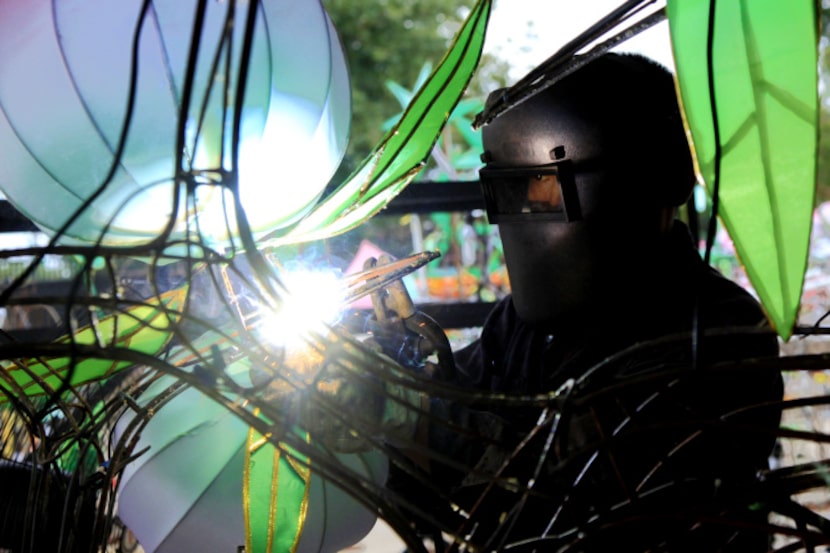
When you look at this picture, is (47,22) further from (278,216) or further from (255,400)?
(255,400)

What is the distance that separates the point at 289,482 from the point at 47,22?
0.71 metres

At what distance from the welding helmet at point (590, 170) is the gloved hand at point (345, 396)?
0.47 m

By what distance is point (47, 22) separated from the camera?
A: 3.18ft

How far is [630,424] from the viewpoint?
916mm

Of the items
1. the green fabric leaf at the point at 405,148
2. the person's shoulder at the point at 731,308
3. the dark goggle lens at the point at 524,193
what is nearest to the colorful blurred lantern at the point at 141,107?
the green fabric leaf at the point at 405,148

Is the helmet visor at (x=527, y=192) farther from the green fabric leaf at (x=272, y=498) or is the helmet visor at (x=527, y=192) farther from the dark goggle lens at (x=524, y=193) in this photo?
the green fabric leaf at (x=272, y=498)

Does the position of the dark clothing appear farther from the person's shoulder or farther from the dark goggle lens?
the dark goggle lens

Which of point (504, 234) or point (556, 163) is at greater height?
point (556, 163)

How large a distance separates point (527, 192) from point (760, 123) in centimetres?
67

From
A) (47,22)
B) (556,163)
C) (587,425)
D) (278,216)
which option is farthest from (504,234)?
(47,22)

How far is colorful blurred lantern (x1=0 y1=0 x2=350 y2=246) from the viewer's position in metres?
0.96

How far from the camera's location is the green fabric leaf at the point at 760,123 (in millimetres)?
781

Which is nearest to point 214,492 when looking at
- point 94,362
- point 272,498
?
point 272,498

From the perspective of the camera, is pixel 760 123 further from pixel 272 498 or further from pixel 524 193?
pixel 272 498
